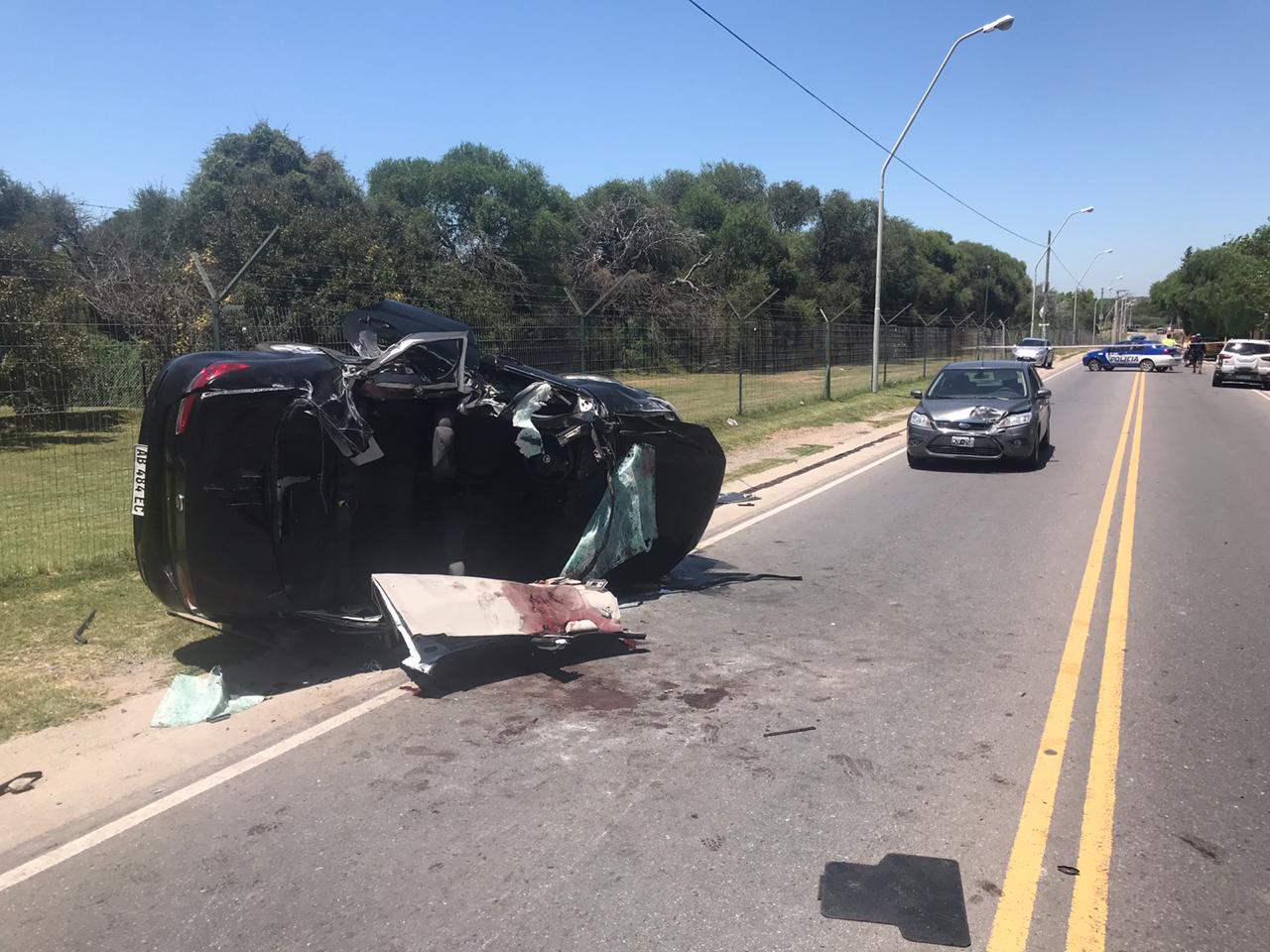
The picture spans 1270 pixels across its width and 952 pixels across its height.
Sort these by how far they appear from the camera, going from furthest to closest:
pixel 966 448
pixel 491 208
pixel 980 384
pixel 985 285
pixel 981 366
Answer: pixel 985 285, pixel 491 208, pixel 981 366, pixel 980 384, pixel 966 448

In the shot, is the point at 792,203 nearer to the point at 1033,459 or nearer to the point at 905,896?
the point at 1033,459

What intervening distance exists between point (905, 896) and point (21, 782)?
380cm

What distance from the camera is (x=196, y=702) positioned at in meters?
4.94

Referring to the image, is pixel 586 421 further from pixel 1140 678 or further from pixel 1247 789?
pixel 1247 789

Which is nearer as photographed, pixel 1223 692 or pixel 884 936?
pixel 884 936

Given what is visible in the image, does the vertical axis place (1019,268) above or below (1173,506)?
above

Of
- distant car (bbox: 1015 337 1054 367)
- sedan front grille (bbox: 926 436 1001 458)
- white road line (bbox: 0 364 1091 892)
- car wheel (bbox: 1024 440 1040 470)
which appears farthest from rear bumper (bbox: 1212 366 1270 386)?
white road line (bbox: 0 364 1091 892)

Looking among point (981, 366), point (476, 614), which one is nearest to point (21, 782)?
point (476, 614)

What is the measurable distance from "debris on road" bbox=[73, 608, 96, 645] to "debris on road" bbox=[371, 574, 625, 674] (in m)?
2.16

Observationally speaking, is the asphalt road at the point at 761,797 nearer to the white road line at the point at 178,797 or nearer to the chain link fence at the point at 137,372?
the white road line at the point at 178,797

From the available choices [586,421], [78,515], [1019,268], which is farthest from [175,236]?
[1019,268]

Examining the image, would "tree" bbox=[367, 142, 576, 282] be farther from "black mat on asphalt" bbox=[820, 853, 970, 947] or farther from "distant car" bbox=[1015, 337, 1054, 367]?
"black mat on asphalt" bbox=[820, 853, 970, 947]

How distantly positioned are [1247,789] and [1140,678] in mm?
1344

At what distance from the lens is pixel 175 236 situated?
39.3 metres
